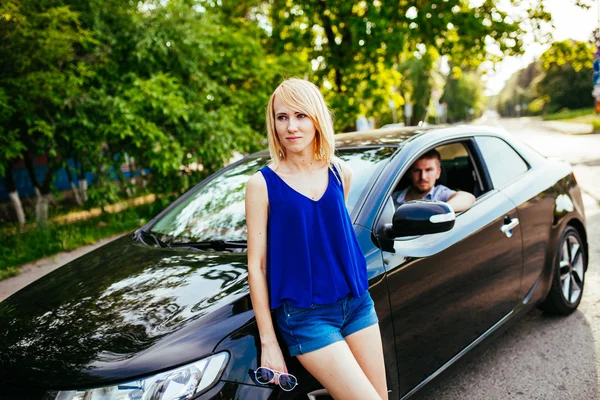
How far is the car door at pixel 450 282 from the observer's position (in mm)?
2488

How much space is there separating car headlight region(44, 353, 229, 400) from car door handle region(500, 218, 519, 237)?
2.14 metres

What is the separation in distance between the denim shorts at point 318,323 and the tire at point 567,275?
2511mm

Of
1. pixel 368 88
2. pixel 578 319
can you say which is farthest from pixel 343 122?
pixel 578 319

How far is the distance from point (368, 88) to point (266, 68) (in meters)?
4.60

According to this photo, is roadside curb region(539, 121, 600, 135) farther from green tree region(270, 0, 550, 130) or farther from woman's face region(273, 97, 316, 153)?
woman's face region(273, 97, 316, 153)

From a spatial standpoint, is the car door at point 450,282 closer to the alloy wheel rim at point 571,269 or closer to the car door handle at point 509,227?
the car door handle at point 509,227

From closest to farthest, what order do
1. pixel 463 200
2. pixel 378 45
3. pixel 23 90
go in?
pixel 463 200 < pixel 23 90 < pixel 378 45

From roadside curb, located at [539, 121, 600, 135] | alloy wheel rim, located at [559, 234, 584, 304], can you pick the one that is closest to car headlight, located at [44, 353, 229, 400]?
alloy wheel rim, located at [559, 234, 584, 304]

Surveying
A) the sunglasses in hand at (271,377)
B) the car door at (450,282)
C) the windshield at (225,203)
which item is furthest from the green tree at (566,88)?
the sunglasses in hand at (271,377)

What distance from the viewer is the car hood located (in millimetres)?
1809

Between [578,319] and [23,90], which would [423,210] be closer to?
[578,319]

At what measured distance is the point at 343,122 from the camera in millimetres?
14195

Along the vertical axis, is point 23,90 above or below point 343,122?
above

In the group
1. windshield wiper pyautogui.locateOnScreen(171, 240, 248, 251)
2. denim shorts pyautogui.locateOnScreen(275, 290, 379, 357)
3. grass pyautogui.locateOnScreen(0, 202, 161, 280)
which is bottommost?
grass pyautogui.locateOnScreen(0, 202, 161, 280)
